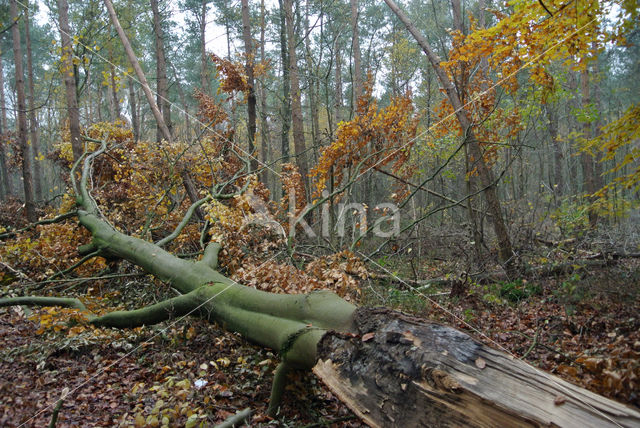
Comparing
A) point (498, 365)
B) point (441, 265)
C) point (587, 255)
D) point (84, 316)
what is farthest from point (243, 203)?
point (587, 255)

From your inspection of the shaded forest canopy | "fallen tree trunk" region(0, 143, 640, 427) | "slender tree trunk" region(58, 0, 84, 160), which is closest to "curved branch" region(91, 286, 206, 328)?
the shaded forest canopy

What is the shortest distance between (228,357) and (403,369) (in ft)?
8.16

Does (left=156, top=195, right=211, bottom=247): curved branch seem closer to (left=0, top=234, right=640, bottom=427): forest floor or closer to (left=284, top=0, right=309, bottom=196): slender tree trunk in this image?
(left=0, top=234, right=640, bottom=427): forest floor

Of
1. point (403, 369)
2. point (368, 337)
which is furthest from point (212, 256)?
point (403, 369)

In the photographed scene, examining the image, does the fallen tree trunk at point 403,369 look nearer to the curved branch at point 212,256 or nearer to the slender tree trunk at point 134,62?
the curved branch at point 212,256

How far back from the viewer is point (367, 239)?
10.2 m

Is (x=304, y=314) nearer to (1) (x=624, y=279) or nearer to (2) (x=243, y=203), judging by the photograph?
(2) (x=243, y=203)

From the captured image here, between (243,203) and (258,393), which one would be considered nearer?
(258,393)

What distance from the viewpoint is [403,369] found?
2338 millimetres

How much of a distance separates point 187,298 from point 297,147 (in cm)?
720

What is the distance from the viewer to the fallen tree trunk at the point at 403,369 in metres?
1.88

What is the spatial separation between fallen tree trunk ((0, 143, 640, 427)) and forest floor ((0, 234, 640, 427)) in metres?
0.34

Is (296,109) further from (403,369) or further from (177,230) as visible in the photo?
(403,369)

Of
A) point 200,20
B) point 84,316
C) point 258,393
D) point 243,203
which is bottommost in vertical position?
point 258,393
